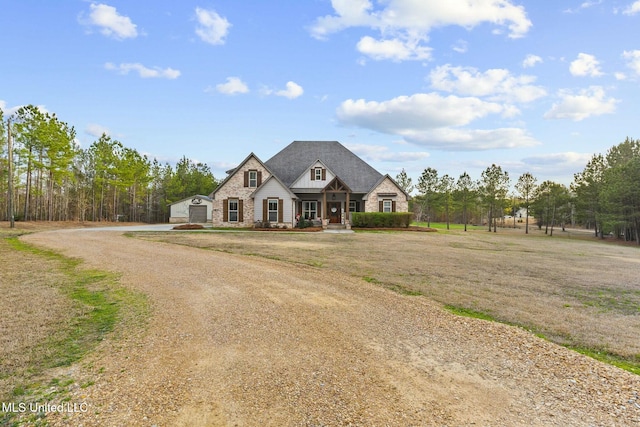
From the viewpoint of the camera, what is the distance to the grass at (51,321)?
3.77 m

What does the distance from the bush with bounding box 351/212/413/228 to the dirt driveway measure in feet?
74.7

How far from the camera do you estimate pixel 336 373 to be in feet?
13.4

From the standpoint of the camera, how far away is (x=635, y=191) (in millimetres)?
30594

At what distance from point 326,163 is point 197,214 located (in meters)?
18.2

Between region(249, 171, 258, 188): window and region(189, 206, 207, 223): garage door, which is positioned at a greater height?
region(249, 171, 258, 188): window

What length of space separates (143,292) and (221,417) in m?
5.48

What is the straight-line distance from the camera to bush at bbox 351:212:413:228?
2969cm

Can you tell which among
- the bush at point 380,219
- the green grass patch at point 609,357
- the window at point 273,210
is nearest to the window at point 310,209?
the window at point 273,210

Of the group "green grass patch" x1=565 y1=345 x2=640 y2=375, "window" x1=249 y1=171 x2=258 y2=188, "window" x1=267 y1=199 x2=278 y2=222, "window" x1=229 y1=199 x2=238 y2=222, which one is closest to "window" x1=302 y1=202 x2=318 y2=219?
"window" x1=267 y1=199 x2=278 y2=222

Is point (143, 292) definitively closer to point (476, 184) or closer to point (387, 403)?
point (387, 403)

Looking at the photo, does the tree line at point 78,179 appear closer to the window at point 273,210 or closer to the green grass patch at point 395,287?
the window at point 273,210

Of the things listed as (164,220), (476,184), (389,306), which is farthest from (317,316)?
(164,220)

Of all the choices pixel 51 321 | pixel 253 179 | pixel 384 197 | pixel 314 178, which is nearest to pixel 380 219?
pixel 384 197

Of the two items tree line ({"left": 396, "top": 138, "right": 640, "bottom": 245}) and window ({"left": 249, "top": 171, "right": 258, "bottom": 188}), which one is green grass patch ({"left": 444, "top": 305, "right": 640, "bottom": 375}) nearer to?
window ({"left": 249, "top": 171, "right": 258, "bottom": 188})
